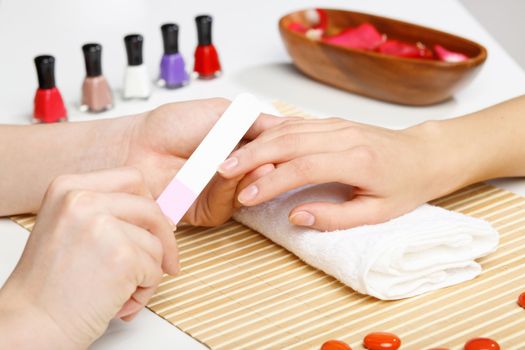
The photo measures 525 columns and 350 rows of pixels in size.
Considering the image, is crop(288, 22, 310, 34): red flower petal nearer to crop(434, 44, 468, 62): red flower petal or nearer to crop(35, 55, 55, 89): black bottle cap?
crop(434, 44, 468, 62): red flower petal

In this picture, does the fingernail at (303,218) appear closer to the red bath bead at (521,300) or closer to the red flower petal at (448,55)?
the red bath bead at (521,300)

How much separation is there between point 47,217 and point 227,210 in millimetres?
272

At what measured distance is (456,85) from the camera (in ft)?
4.27

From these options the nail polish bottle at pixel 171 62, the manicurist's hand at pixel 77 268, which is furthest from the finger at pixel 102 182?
the nail polish bottle at pixel 171 62

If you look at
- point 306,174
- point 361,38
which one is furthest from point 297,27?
point 306,174

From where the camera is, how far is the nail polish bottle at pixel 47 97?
4.13 ft

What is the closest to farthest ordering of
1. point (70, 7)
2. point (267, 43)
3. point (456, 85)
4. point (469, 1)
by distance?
point (456, 85) → point (267, 43) → point (70, 7) → point (469, 1)

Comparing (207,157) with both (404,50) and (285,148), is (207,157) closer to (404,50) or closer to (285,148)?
(285,148)

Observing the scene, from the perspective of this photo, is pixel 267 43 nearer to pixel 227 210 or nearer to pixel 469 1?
pixel 227 210

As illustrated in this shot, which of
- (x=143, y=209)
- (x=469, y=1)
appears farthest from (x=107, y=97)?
(x=469, y=1)

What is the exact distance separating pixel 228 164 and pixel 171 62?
529 millimetres

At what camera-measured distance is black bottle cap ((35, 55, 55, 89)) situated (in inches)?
49.3

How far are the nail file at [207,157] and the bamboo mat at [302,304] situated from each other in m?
0.09

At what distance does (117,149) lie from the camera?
104cm
